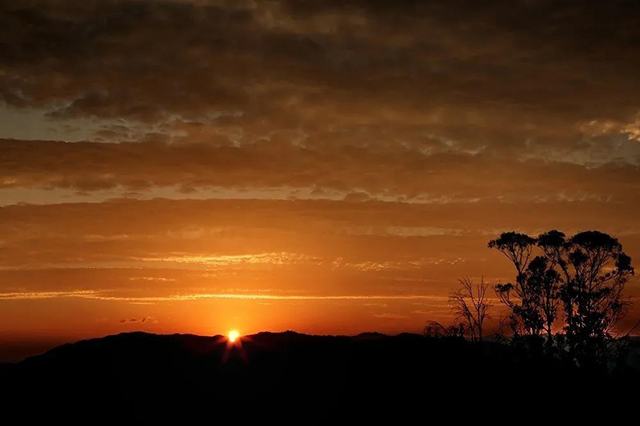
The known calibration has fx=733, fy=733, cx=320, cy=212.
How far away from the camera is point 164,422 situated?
164ft

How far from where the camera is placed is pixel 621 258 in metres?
74.8

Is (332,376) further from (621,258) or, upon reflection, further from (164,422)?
(621,258)

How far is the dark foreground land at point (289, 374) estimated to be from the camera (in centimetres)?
5184

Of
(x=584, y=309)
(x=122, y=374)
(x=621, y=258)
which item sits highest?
(x=621, y=258)

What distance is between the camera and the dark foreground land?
5184 cm

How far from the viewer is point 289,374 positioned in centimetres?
5441

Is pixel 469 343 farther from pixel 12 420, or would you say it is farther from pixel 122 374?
pixel 12 420

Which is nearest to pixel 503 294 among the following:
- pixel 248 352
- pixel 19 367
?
pixel 248 352

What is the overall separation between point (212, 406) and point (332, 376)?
8.89 m

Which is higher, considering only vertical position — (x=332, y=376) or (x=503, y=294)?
(x=503, y=294)

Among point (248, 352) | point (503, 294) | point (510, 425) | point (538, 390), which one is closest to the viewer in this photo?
point (510, 425)

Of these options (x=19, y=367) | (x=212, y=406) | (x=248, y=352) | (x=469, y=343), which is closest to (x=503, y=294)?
(x=469, y=343)

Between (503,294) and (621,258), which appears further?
(503,294)

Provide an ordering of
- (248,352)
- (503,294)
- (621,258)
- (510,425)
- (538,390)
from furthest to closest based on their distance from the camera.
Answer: (503,294)
(621,258)
(248,352)
(538,390)
(510,425)
